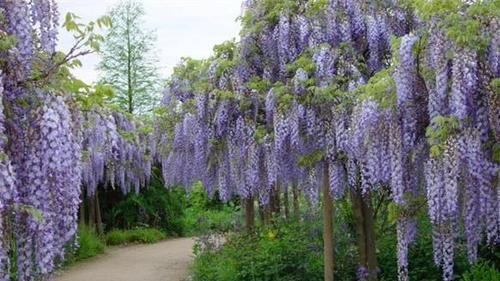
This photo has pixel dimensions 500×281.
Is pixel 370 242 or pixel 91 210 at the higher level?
pixel 91 210

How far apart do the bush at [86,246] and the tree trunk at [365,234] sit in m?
7.52

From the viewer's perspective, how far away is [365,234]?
7.87 metres

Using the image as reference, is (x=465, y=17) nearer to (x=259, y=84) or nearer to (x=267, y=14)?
(x=259, y=84)

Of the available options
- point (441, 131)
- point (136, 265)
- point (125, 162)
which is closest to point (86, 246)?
point (136, 265)

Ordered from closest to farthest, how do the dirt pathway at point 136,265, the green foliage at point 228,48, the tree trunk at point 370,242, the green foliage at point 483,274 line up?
the green foliage at point 483,274 → the tree trunk at point 370,242 → the green foliage at point 228,48 → the dirt pathway at point 136,265

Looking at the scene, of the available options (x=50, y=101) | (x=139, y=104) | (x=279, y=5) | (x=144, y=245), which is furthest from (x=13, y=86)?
(x=139, y=104)

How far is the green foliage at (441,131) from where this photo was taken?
4.21m

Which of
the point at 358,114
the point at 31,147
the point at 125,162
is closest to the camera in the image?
the point at 31,147

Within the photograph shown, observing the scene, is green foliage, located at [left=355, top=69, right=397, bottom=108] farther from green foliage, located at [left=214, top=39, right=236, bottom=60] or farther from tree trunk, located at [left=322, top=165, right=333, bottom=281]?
green foliage, located at [left=214, top=39, right=236, bottom=60]

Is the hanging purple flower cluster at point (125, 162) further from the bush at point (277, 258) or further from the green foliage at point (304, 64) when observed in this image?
the green foliage at point (304, 64)

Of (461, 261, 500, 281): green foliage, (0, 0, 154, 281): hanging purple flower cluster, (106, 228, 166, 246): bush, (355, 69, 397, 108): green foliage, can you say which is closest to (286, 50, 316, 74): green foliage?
(355, 69, 397, 108): green foliage

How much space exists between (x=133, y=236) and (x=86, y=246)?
3601mm

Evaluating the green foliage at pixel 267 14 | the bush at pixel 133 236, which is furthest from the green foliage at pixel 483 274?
the bush at pixel 133 236

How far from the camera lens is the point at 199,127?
386 inches
